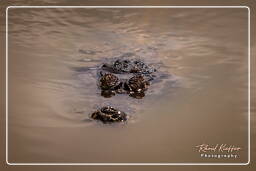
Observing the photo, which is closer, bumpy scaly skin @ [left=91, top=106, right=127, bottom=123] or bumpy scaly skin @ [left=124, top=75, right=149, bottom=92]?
bumpy scaly skin @ [left=91, top=106, right=127, bottom=123]

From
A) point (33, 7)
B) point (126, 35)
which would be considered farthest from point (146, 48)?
point (33, 7)

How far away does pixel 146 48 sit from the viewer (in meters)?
3.06

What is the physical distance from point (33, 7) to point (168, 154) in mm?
1400

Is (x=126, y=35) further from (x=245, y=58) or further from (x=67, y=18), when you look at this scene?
(x=245, y=58)

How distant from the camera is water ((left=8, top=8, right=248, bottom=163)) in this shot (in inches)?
98.7

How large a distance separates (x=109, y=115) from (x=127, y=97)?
0.96 feet

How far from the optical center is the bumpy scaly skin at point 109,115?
2539 millimetres

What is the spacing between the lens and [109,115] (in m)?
2.54

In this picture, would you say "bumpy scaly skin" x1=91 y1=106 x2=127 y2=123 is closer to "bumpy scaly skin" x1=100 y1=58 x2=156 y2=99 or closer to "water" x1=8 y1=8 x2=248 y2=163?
"water" x1=8 y1=8 x2=248 y2=163

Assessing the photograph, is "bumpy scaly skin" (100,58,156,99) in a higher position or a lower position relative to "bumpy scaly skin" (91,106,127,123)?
higher

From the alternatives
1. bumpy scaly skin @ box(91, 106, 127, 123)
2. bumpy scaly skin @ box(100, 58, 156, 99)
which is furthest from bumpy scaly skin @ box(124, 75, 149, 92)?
bumpy scaly skin @ box(91, 106, 127, 123)

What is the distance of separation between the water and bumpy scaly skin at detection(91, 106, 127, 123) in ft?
0.15

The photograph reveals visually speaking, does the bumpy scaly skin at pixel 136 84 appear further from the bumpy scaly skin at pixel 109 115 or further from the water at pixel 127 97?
the bumpy scaly skin at pixel 109 115

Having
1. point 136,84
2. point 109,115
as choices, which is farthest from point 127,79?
point 109,115
